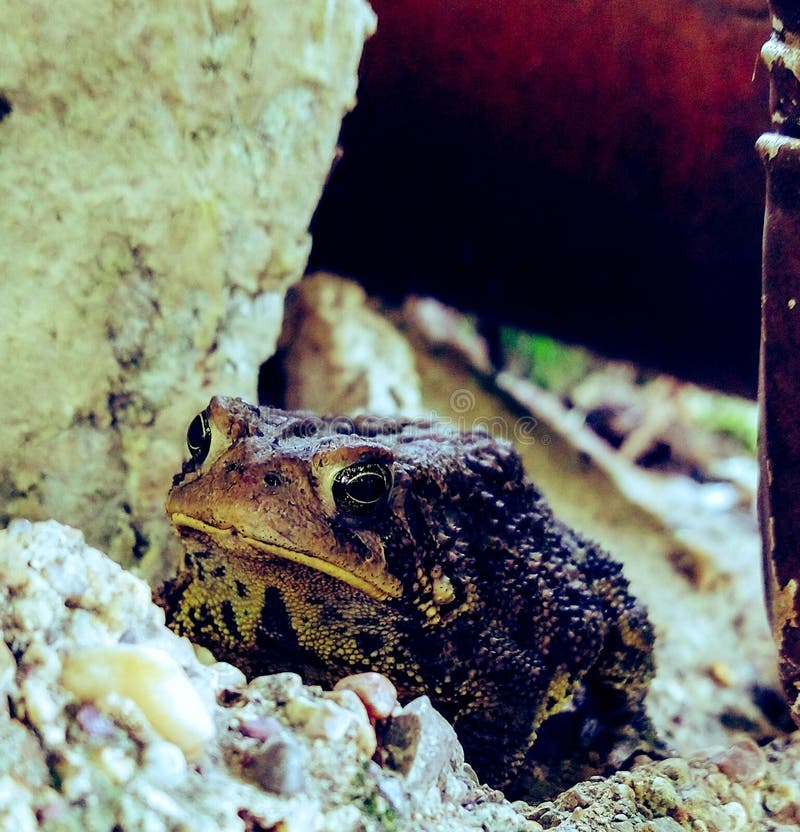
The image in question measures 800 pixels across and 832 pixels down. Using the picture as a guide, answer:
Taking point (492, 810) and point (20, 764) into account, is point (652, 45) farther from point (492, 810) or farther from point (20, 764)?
point (20, 764)

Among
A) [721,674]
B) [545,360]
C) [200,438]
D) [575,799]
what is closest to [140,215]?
[200,438]

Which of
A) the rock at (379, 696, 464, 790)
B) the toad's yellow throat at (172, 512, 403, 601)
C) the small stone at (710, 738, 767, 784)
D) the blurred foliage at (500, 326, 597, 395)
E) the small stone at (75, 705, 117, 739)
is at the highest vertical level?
the blurred foliage at (500, 326, 597, 395)

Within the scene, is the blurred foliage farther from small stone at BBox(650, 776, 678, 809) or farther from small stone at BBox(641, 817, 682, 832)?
small stone at BBox(641, 817, 682, 832)

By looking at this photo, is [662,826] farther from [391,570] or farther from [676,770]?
[391,570]

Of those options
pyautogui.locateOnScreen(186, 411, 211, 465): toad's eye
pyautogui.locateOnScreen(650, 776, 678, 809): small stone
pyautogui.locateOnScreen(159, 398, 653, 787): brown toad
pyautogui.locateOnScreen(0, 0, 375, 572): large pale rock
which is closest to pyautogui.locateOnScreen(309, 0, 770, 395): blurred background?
pyautogui.locateOnScreen(0, 0, 375, 572): large pale rock

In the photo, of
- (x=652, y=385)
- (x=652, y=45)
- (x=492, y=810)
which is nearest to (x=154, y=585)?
(x=492, y=810)

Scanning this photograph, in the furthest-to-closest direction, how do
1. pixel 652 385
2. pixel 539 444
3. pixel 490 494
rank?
pixel 652 385 < pixel 539 444 < pixel 490 494
